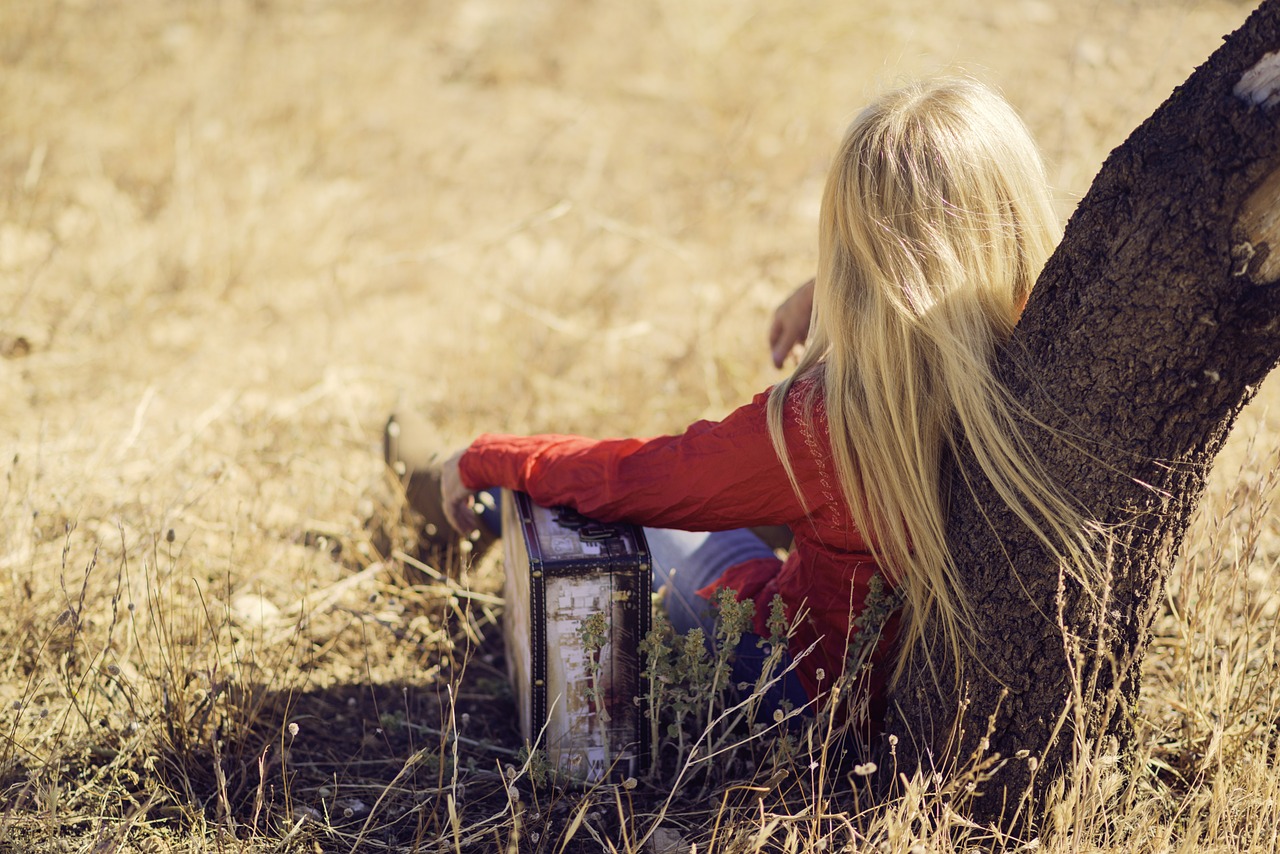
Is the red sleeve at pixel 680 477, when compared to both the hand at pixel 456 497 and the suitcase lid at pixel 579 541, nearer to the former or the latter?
the suitcase lid at pixel 579 541

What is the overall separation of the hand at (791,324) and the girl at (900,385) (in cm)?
63

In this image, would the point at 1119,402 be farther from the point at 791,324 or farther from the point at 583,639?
the point at 791,324

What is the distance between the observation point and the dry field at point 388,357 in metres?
1.75

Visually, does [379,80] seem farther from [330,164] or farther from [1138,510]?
[1138,510]

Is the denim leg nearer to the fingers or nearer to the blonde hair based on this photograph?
the fingers

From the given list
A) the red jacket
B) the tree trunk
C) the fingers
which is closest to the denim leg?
the red jacket

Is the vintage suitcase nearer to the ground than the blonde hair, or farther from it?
nearer to the ground

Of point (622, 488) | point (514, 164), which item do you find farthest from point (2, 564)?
point (514, 164)

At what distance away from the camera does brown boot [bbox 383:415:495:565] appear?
2.58 m

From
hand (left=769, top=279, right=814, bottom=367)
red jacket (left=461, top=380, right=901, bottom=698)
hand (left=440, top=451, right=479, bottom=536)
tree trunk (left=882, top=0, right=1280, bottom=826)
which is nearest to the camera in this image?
tree trunk (left=882, top=0, right=1280, bottom=826)

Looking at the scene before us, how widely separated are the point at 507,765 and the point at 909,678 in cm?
78

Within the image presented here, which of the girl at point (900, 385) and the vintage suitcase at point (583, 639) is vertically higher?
the girl at point (900, 385)

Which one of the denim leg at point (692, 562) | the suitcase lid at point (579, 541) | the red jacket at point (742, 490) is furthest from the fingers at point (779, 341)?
the suitcase lid at point (579, 541)

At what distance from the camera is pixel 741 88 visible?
515 cm
